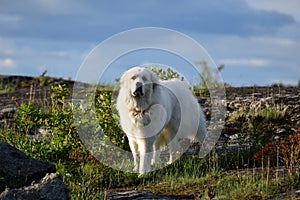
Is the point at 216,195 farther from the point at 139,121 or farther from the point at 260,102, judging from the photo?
the point at 260,102

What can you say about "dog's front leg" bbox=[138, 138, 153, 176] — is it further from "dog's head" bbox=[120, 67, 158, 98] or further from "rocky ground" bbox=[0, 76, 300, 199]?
"rocky ground" bbox=[0, 76, 300, 199]

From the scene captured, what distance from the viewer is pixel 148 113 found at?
769cm

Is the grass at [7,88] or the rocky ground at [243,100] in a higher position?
the grass at [7,88]

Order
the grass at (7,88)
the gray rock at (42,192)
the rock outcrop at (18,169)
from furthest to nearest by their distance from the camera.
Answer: the grass at (7,88)
the rock outcrop at (18,169)
the gray rock at (42,192)

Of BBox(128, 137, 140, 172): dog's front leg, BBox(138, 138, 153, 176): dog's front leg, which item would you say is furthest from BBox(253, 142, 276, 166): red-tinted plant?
BBox(128, 137, 140, 172): dog's front leg

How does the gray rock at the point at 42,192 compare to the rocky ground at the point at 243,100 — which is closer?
the gray rock at the point at 42,192

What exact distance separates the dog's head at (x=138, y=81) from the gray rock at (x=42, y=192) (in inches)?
90.0

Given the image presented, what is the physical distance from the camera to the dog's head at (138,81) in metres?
7.27

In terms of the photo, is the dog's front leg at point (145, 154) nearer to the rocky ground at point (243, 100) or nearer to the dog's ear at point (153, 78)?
the dog's ear at point (153, 78)

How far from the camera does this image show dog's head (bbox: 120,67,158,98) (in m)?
7.27

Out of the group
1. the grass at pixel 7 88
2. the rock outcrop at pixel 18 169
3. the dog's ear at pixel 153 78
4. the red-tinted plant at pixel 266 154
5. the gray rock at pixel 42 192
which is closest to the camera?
the gray rock at pixel 42 192

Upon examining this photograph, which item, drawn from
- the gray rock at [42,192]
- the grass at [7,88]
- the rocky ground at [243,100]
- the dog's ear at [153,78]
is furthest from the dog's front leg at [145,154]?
the grass at [7,88]

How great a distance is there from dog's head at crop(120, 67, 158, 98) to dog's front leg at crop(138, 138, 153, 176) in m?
0.65

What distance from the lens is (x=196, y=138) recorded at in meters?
9.12
